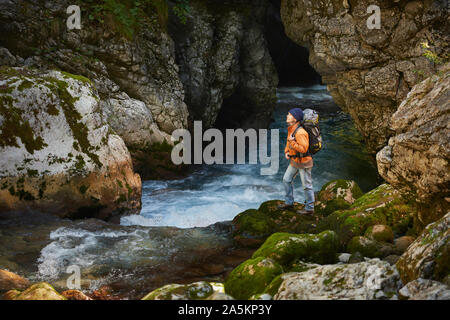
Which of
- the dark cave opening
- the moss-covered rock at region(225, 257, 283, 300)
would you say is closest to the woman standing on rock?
the moss-covered rock at region(225, 257, 283, 300)

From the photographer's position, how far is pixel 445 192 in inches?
180

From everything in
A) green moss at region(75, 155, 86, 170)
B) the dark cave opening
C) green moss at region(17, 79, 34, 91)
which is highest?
the dark cave opening

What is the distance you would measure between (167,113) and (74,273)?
324 inches

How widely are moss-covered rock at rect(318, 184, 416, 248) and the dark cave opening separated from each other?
21.1 metres

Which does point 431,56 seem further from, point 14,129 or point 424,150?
point 14,129

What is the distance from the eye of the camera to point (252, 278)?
14.8ft

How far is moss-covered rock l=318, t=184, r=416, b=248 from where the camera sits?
20.6 ft

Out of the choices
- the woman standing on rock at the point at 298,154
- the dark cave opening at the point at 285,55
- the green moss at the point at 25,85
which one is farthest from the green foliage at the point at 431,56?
the dark cave opening at the point at 285,55

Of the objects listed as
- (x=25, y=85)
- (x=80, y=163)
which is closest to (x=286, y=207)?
(x=80, y=163)

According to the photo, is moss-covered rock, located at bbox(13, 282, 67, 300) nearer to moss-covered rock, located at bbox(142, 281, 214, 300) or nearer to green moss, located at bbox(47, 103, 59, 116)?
moss-covered rock, located at bbox(142, 281, 214, 300)

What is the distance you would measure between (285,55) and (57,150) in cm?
2424

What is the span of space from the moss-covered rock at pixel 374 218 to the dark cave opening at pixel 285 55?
21.1 metres

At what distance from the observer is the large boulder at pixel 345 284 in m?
3.36

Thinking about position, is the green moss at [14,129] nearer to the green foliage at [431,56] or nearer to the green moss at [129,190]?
the green moss at [129,190]
